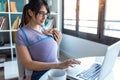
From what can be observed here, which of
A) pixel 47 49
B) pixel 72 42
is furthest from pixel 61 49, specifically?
pixel 47 49

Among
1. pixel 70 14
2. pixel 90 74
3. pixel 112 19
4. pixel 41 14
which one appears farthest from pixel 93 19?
pixel 90 74

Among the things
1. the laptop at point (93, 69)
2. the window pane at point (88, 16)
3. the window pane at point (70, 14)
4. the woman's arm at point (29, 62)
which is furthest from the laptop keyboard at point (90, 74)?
the window pane at point (70, 14)

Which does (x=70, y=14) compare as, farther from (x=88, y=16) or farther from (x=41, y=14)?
(x=41, y=14)

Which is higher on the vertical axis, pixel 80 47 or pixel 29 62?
pixel 29 62

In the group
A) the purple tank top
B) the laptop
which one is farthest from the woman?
the laptop

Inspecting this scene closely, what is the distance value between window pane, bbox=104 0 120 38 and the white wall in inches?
9.8

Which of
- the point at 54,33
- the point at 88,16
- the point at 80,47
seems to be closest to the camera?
the point at 54,33

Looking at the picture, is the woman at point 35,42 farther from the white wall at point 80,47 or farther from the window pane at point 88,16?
the window pane at point 88,16

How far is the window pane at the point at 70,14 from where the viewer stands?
10.8 ft

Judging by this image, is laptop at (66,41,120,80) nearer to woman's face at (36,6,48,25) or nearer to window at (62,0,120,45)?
woman's face at (36,6,48,25)

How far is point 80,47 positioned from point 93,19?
637mm

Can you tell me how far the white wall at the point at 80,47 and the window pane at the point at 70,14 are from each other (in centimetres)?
27

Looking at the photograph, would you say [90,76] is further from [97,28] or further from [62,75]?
[97,28]

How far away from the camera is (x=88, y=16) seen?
113 inches
